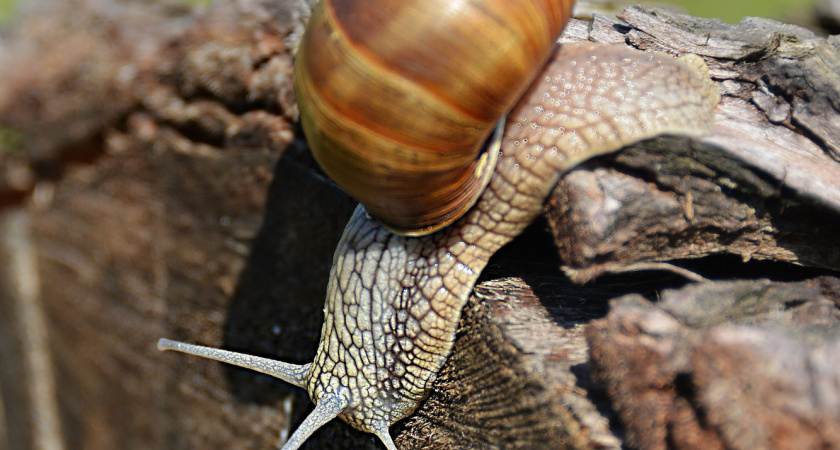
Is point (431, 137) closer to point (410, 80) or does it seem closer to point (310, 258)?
point (410, 80)

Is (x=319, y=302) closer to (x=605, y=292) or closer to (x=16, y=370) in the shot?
(x=605, y=292)

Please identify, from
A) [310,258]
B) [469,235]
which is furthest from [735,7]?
[310,258]

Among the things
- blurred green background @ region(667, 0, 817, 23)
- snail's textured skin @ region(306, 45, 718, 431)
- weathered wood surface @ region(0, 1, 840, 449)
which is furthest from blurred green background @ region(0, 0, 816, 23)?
snail's textured skin @ region(306, 45, 718, 431)

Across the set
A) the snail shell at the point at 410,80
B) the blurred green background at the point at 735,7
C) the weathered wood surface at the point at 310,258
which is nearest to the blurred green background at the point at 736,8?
the blurred green background at the point at 735,7

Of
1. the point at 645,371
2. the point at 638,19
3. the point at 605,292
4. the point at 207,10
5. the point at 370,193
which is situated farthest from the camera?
the point at 207,10

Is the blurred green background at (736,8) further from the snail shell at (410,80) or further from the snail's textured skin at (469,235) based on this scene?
the snail shell at (410,80)

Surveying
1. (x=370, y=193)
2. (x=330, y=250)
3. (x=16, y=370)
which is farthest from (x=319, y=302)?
(x=16, y=370)
